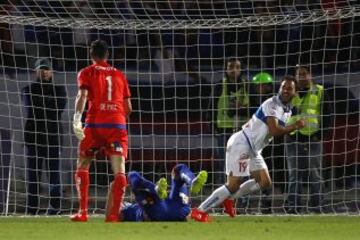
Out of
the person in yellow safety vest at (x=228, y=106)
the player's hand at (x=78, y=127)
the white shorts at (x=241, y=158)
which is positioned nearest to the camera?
the player's hand at (x=78, y=127)

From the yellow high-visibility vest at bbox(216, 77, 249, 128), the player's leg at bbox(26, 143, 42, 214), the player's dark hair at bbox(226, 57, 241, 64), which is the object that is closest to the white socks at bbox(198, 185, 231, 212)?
the yellow high-visibility vest at bbox(216, 77, 249, 128)

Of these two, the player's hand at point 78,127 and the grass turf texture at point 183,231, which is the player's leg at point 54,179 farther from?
the player's hand at point 78,127

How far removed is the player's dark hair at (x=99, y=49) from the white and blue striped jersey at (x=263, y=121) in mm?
2019

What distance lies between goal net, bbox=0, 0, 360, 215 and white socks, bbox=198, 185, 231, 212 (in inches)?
84.2

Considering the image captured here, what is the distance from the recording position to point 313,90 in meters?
14.9

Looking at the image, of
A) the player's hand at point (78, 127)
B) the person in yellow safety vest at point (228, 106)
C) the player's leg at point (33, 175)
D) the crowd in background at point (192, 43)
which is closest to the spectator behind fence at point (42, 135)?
the player's leg at point (33, 175)

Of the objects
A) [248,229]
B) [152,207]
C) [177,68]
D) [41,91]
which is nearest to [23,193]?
[41,91]

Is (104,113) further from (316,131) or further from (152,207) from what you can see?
(316,131)

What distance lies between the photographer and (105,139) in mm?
11797

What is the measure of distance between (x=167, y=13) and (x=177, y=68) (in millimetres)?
1215

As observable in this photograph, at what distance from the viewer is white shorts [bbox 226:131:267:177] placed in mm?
12797

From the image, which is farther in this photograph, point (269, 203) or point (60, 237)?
point (269, 203)

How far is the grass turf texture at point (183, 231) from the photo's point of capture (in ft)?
31.3

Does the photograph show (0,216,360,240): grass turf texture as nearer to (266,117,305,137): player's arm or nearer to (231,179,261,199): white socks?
(266,117,305,137): player's arm
